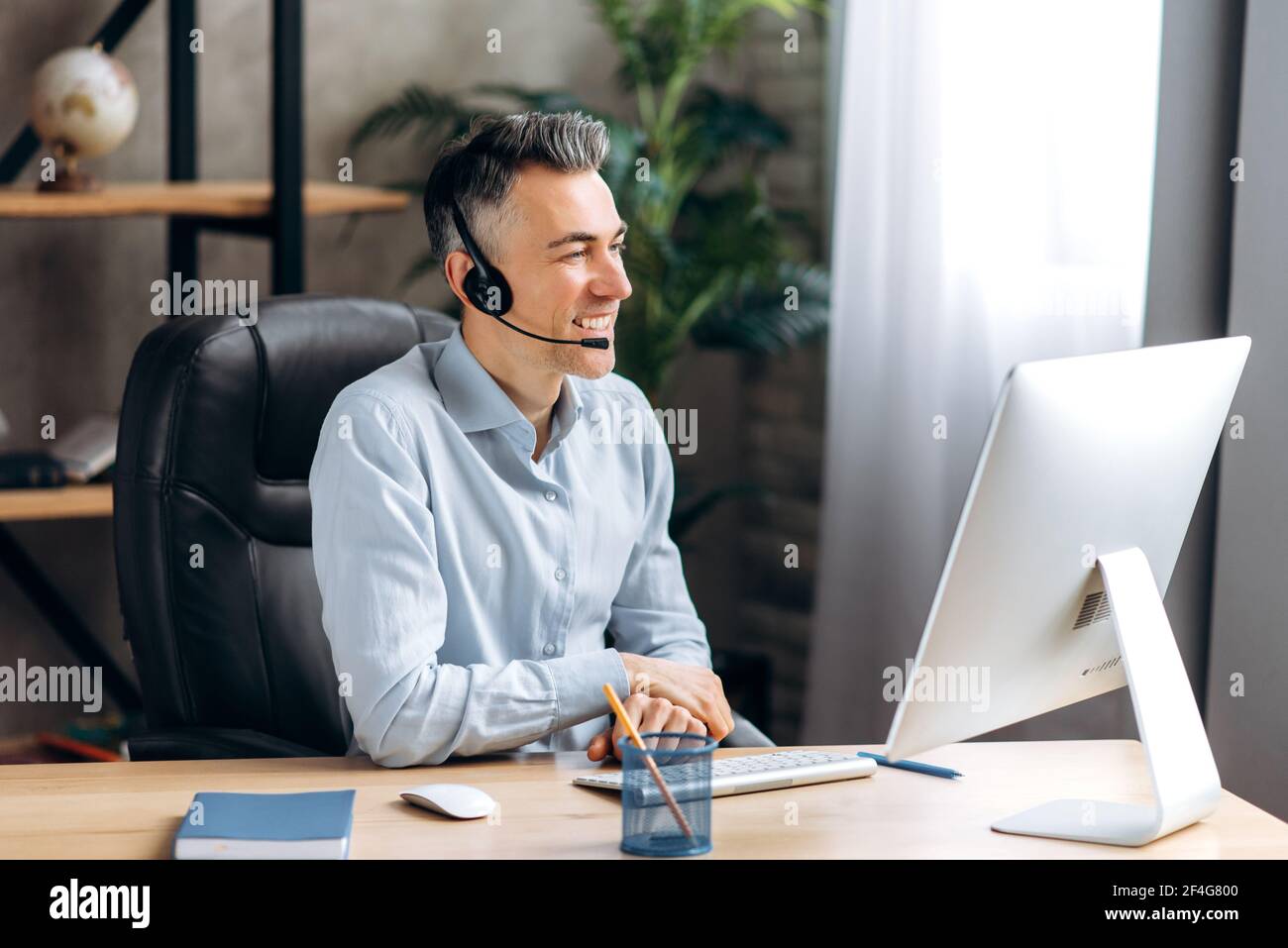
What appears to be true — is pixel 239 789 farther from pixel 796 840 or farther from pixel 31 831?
pixel 796 840

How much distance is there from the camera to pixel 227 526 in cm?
167

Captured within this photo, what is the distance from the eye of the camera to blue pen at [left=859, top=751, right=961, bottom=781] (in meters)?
1.39

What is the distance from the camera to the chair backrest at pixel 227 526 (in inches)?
64.5

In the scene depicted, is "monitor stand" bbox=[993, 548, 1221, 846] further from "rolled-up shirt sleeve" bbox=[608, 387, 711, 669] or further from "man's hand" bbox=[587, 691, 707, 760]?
"rolled-up shirt sleeve" bbox=[608, 387, 711, 669]

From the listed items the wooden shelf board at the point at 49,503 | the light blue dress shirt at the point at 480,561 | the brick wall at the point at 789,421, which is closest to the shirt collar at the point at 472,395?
the light blue dress shirt at the point at 480,561

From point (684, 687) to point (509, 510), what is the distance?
268mm

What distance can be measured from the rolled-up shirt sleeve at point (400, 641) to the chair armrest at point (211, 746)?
0.57 ft

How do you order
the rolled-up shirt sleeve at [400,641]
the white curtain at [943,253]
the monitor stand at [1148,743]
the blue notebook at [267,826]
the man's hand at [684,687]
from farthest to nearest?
the white curtain at [943,253]
the man's hand at [684,687]
the rolled-up shirt sleeve at [400,641]
the monitor stand at [1148,743]
the blue notebook at [267,826]

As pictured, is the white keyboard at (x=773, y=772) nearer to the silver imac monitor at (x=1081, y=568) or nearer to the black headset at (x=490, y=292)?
the silver imac monitor at (x=1081, y=568)

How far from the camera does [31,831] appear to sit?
46.7 inches

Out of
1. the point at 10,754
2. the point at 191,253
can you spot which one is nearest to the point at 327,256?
the point at 191,253

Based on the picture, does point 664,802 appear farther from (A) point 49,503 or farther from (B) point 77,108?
(B) point 77,108

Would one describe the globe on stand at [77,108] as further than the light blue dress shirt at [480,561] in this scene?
Yes

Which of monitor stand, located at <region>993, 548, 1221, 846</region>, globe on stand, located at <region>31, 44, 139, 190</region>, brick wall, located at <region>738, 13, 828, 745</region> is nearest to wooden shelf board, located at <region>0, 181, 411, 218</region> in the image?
globe on stand, located at <region>31, 44, 139, 190</region>
